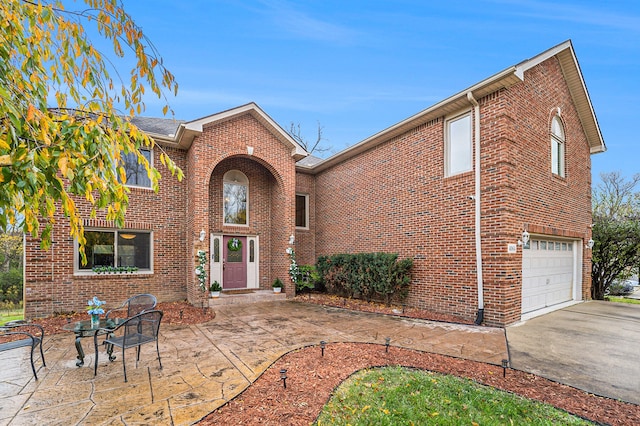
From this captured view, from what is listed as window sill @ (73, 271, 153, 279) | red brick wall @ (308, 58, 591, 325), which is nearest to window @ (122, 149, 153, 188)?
window sill @ (73, 271, 153, 279)

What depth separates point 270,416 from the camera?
3.07 m


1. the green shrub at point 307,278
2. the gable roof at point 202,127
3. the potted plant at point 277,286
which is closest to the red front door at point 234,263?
the potted plant at point 277,286

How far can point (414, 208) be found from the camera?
29.5ft

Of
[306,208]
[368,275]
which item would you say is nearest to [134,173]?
[306,208]

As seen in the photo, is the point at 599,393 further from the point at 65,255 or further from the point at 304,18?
the point at 65,255

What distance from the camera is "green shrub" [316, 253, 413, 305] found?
873cm

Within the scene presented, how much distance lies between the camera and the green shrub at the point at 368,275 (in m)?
8.73

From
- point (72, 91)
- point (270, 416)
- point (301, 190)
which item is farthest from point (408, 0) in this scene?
point (270, 416)

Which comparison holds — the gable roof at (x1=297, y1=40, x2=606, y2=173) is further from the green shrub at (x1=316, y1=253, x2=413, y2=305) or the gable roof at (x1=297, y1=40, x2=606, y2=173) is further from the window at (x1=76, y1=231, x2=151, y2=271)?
the window at (x1=76, y1=231, x2=151, y2=271)

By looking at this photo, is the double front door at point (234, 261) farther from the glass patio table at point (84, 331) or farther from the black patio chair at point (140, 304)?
the glass patio table at point (84, 331)

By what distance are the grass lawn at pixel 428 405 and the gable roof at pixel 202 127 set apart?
7.96 meters

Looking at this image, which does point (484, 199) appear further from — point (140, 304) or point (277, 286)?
point (140, 304)

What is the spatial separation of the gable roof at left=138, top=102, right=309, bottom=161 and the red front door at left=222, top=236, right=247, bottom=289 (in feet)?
11.6

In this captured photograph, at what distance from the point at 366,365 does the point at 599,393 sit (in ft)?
9.25
